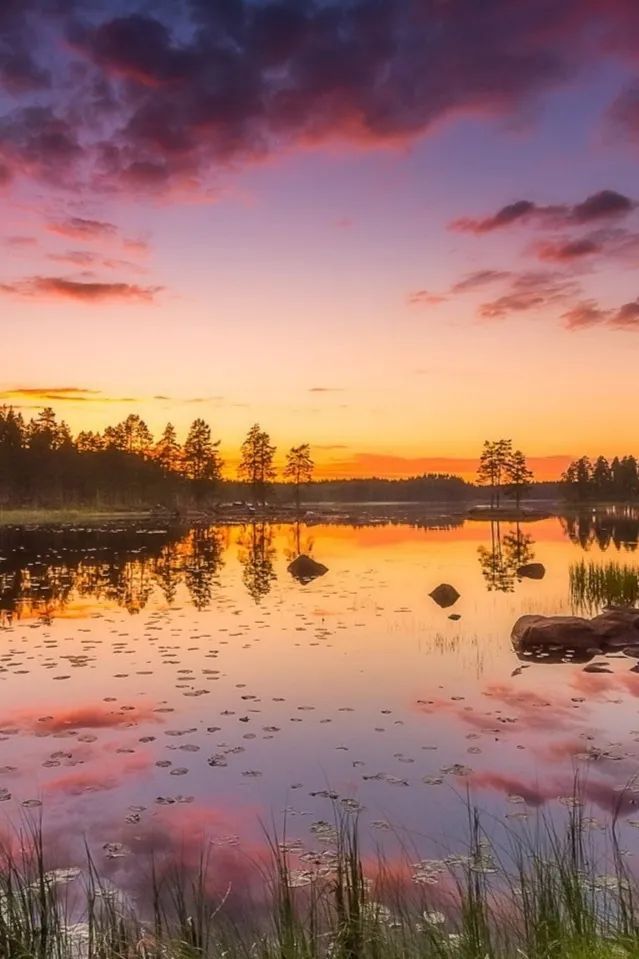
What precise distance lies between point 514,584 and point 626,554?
50.9 feet

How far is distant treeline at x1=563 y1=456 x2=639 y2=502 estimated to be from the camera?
174750mm

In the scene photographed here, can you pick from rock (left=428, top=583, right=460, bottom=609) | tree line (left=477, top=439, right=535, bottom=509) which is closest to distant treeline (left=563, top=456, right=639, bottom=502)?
tree line (left=477, top=439, right=535, bottom=509)

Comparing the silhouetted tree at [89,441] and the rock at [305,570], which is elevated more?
the silhouetted tree at [89,441]

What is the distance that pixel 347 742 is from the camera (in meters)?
12.0

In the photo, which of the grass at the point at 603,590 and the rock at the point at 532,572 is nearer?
the grass at the point at 603,590

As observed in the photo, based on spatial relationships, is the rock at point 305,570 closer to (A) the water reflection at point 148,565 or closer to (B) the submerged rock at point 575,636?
(A) the water reflection at point 148,565

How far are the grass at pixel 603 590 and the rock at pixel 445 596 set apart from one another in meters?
4.39

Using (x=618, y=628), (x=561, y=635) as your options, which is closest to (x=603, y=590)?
(x=618, y=628)

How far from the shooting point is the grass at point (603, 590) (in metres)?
27.1

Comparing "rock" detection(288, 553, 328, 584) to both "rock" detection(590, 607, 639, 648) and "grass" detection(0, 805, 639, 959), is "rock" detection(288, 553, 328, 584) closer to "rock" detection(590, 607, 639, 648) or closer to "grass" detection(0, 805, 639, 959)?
"rock" detection(590, 607, 639, 648)

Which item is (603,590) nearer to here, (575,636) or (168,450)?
(575,636)

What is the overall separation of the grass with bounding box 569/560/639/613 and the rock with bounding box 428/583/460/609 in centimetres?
439

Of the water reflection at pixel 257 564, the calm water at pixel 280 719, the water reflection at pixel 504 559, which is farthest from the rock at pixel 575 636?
the water reflection at pixel 257 564

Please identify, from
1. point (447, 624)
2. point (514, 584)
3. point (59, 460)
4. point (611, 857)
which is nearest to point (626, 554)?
point (514, 584)
